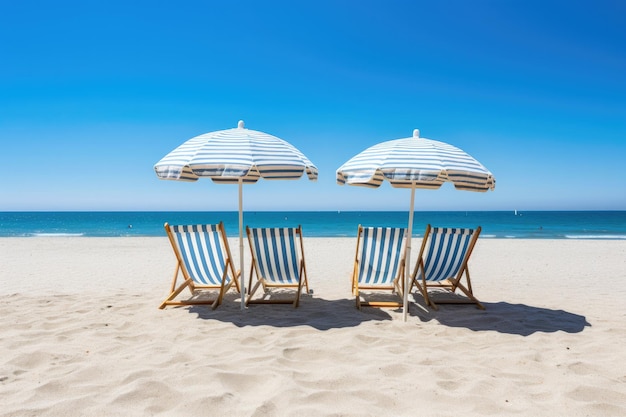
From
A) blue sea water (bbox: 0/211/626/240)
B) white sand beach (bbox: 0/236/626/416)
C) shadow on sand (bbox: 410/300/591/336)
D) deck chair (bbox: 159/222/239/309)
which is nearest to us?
white sand beach (bbox: 0/236/626/416)

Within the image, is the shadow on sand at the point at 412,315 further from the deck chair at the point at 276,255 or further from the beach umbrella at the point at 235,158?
the beach umbrella at the point at 235,158

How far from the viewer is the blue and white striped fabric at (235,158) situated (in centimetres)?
358

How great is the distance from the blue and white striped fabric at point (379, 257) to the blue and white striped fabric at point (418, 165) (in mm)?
1043

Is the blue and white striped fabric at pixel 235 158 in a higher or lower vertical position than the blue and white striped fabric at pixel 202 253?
higher

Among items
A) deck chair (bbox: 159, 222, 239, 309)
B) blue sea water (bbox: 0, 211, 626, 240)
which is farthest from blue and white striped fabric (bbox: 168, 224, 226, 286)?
blue sea water (bbox: 0, 211, 626, 240)

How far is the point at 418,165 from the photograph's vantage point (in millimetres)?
3514

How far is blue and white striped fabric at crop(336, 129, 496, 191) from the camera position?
347 centimetres

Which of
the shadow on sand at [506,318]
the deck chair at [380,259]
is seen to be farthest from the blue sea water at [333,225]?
the deck chair at [380,259]

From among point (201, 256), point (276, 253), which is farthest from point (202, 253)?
point (276, 253)

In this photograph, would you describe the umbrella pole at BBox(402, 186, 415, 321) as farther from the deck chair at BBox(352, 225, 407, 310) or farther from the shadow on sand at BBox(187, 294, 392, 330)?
the deck chair at BBox(352, 225, 407, 310)

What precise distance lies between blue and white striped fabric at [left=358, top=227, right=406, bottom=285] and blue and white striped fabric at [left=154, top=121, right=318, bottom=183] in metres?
1.15

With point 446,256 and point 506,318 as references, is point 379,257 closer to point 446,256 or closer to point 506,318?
point 446,256

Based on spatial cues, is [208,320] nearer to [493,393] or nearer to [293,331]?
[293,331]

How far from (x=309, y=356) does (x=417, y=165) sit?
1.80 meters
